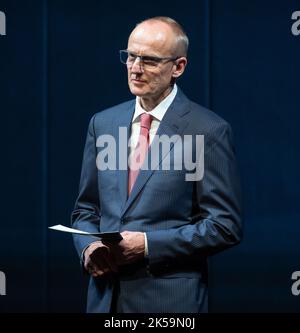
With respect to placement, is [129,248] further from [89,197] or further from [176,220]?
[89,197]

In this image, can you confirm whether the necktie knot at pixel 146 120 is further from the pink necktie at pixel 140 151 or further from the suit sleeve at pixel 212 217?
the suit sleeve at pixel 212 217

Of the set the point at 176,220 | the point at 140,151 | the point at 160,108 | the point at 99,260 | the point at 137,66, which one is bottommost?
the point at 99,260

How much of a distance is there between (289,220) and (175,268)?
1249 millimetres

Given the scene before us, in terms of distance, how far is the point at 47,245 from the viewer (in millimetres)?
3389

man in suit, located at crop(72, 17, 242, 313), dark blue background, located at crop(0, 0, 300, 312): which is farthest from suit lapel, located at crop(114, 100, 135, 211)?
dark blue background, located at crop(0, 0, 300, 312)

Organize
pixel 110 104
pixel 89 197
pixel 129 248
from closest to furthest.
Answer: pixel 129 248 < pixel 89 197 < pixel 110 104

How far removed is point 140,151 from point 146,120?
0.09m

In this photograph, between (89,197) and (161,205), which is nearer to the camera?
(161,205)

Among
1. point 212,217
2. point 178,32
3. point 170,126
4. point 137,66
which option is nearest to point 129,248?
point 212,217

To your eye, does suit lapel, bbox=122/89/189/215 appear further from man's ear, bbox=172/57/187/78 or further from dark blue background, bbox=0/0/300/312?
dark blue background, bbox=0/0/300/312

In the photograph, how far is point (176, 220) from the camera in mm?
2188

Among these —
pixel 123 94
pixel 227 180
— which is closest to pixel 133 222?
pixel 227 180

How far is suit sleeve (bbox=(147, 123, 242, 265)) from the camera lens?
2.15 m

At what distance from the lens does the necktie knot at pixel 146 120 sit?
2.23 meters
